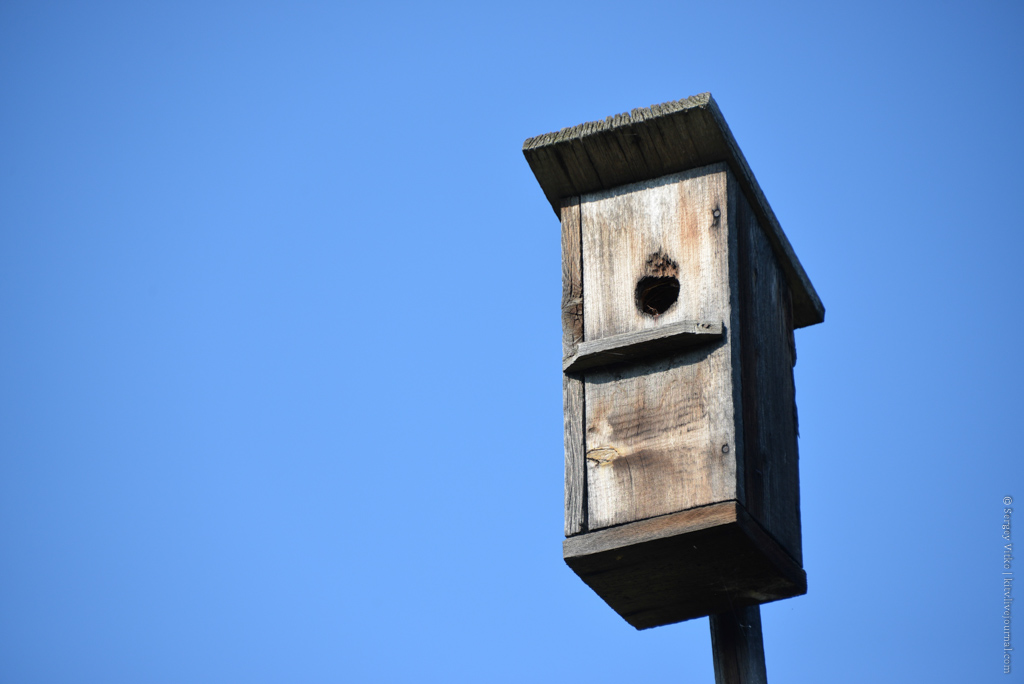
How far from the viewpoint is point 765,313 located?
4.04 meters

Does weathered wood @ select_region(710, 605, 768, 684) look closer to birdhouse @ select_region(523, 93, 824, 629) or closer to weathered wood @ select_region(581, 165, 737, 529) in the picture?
birdhouse @ select_region(523, 93, 824, 629)

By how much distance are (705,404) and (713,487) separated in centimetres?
26

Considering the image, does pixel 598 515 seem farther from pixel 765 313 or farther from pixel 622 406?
pixel 765 313

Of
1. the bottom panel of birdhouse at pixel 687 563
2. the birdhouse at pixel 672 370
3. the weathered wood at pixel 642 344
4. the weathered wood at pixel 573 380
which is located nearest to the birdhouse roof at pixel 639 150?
the birdhouse at pixel 672 370

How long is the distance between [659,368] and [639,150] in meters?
0.71

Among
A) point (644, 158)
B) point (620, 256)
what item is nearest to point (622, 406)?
point (620, 256)

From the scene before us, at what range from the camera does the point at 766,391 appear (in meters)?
3.88

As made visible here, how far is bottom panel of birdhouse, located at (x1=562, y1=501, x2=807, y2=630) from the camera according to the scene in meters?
3.36

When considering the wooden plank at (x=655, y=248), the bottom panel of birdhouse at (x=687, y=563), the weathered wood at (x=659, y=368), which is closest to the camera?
the bottom panel of birdhouse at (x=687, y=563)

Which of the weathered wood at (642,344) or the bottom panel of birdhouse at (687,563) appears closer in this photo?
the bottom panel of birdhouse at (687,563)

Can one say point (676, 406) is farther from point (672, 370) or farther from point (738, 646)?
point (738, 646)

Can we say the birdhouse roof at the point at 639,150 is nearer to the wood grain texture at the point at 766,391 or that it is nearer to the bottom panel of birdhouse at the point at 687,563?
the wood grain texture at the point at 766,391

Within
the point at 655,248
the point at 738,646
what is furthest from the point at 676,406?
the point at 738,646

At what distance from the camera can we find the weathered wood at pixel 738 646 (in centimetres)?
350
